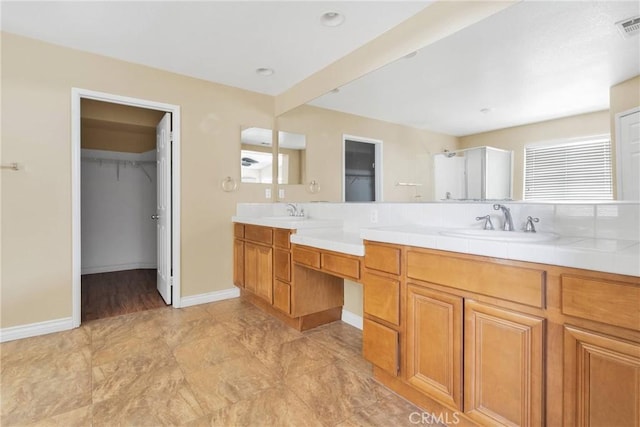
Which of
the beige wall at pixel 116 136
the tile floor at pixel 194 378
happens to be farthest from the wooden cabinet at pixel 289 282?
the beige wall at pixel 116 136

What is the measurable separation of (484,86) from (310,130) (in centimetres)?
180

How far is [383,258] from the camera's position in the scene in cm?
166

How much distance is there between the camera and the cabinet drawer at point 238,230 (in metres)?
3.27

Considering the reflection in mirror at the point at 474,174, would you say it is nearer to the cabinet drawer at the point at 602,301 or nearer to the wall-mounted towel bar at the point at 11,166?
the cabinet drawer at the point at 602,301

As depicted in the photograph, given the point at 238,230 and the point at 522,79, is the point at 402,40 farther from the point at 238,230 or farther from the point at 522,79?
the point at 238,230

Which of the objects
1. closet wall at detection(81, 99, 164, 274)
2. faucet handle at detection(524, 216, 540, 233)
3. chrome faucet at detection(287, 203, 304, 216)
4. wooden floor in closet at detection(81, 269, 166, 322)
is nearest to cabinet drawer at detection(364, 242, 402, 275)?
faucet handle at detection(524, 216, 540, 233)

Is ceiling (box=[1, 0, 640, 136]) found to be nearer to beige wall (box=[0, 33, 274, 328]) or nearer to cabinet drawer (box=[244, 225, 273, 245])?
beige wall (box=[0, 33, 274, 328])

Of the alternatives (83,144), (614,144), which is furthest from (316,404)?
(83,144)

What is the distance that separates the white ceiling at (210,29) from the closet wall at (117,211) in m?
2.55

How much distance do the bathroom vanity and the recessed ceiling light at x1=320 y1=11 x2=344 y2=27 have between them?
1560 millimetres

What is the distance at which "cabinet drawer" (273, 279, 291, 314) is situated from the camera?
252 centimetres

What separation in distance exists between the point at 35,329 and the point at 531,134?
12.3 feet

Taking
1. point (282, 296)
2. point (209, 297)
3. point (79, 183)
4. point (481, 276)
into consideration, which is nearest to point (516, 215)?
point (481, 276)

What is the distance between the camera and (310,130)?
10.9 ft
